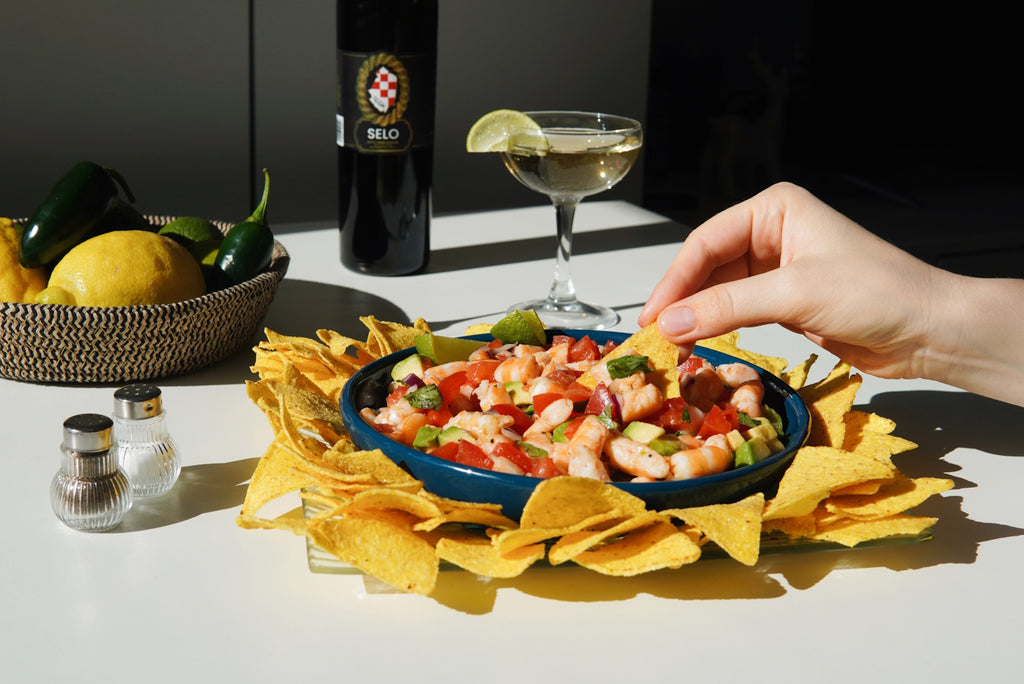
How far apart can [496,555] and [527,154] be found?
85 cm

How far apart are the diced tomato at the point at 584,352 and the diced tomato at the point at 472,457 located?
0.26 metres

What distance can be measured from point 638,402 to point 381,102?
830 mm

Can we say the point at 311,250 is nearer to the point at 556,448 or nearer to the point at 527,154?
the point at 527,154

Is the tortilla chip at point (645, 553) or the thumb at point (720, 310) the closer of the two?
Answer: the tortilla chip at point (645, 553)

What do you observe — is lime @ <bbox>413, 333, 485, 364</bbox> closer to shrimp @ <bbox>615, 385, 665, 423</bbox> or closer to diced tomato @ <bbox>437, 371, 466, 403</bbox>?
diced tomato @ <bbox>437, 371, 466, 403</bbox>

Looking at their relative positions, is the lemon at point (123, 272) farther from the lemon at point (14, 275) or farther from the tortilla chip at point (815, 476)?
the tortilla chip at point (815, 476)

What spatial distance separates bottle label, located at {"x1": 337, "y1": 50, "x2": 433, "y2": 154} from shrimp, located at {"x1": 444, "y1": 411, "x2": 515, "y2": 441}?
31.0 inches

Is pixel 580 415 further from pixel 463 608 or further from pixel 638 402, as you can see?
pixel 463 608

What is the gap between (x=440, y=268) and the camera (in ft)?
6.07

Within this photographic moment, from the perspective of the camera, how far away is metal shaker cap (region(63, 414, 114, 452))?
0.84m

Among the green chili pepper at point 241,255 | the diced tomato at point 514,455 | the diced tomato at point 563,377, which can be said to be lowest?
the diced tomato at point 514,455

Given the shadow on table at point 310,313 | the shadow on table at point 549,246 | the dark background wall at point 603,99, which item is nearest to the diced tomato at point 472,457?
the shadow on table at point 310,313

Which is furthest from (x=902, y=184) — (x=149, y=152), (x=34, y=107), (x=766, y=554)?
(x=766, y=554)

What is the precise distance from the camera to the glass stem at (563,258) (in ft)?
5.27
